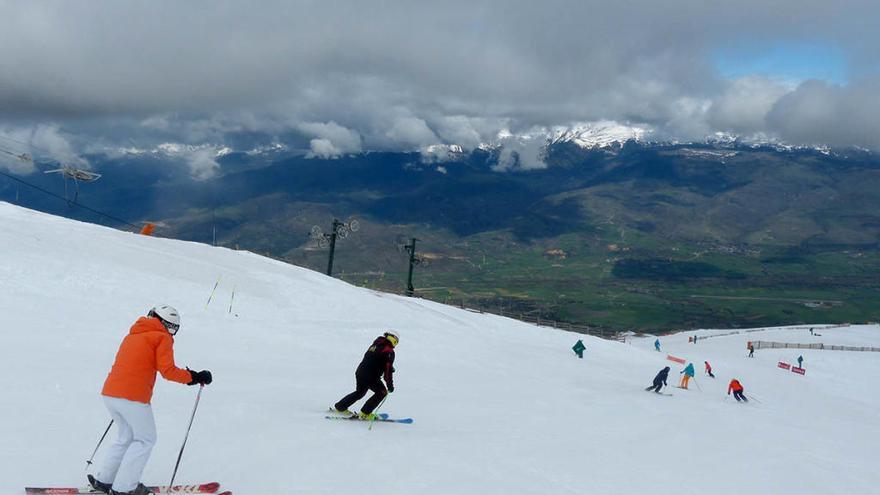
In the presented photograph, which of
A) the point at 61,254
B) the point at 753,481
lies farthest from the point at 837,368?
the point at 61,254

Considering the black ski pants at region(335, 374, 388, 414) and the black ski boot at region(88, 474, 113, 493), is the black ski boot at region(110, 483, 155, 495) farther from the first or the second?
the black ski pants at region(335, 374, 388, 414)

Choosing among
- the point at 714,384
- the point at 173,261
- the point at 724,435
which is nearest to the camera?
the point at 724,435

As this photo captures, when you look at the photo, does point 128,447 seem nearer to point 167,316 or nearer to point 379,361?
point 167,316

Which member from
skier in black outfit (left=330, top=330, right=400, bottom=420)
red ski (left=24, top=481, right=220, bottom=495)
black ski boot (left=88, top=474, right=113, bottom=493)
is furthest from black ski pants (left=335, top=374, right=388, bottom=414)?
black ski boot (left=88, top=474, right=113, bottom=493)

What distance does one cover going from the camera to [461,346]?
31.1m

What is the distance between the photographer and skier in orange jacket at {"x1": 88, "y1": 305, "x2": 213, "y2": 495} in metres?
7.55

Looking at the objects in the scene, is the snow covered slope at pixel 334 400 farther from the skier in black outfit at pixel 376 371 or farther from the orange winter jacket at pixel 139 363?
the orange winter jacket at pixel 139 363

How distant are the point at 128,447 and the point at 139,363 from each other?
105 cm

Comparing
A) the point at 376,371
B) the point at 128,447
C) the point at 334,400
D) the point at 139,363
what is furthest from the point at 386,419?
the point at 139,363

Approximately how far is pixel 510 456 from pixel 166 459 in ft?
19.8

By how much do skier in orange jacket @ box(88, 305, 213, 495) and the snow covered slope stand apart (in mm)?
1185

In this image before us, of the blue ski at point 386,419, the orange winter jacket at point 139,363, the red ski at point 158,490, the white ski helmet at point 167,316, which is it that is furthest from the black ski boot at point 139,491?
the blue ski at point 386,419

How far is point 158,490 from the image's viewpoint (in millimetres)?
7984

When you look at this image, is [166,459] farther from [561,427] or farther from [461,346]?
[461,346]
